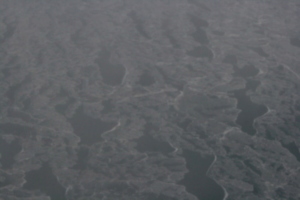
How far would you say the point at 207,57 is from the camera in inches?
403

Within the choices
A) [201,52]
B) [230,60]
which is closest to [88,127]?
[201,52]

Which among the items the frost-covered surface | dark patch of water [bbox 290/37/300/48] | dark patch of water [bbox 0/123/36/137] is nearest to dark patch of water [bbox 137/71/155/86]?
the frost-covered surface

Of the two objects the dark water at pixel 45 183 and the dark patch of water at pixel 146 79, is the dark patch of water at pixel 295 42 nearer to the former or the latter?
the dark patch of water at pixel 146 79

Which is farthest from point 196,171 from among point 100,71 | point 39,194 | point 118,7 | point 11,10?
point 11,10

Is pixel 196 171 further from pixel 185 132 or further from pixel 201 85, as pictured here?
pixel 201 85

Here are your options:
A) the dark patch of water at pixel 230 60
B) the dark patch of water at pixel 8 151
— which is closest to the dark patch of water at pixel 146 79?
the dark patch of water at pixel 230 60

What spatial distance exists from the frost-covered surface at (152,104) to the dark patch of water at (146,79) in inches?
2.0

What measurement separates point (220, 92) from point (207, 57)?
1858 mm

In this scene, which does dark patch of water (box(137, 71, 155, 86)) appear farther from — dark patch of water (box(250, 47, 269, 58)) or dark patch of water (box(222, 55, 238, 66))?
dark patch of water (box(250, 47, 269, 58))

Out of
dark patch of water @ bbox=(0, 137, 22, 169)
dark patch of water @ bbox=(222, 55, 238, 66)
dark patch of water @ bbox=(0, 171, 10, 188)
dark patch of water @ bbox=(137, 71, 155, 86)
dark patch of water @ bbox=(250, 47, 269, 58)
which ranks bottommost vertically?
dark patch of water @ bbox=(0, 137, 22, 169)

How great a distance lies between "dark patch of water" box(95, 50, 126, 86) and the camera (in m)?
9.31

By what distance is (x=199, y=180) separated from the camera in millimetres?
6289

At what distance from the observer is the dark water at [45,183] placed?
6145 mm

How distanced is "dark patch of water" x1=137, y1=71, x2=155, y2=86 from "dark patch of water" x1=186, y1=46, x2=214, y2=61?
1612 mm
